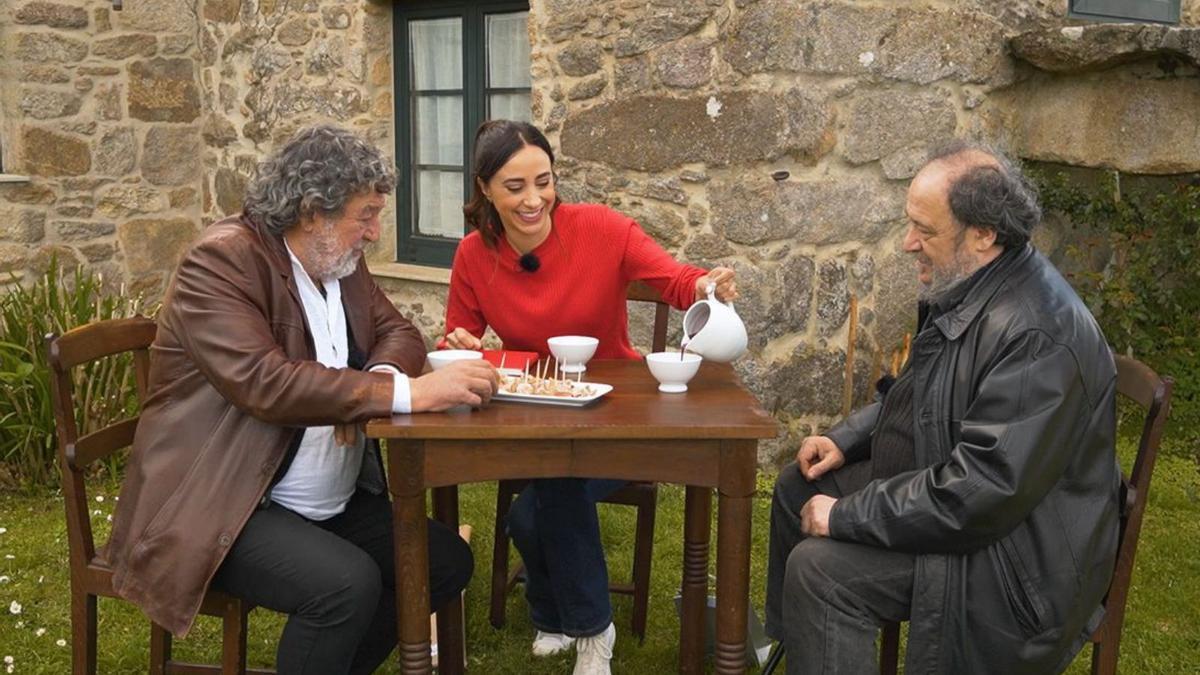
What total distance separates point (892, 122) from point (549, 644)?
258cm

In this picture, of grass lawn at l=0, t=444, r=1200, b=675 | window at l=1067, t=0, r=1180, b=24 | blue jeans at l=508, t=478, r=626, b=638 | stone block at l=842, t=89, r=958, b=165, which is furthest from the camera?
window at l=1067, t=0, r=1180, b=24

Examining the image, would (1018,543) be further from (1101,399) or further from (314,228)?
(314,228)

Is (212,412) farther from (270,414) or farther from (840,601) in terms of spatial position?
(840,601)

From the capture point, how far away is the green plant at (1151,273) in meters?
5.29

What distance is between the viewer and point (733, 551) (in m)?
2.47

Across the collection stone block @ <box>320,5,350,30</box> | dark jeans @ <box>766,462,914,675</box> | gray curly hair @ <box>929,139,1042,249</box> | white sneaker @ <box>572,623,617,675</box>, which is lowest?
white sneaker @ <box>572,623,617,675</box>

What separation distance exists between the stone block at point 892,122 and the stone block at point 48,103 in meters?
4.35

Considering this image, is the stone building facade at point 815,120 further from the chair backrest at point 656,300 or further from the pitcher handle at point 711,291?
the pitcher handle at point 711,291

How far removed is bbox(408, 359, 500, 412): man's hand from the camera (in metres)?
2.41

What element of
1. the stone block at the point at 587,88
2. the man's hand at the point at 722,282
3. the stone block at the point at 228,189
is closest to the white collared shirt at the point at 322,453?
the man's hand at the point at 722,282

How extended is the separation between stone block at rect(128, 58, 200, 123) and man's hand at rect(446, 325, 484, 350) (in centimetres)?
466

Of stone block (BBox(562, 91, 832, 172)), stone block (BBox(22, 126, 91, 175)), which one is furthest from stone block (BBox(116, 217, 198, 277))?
stone block (BBox(562, 91, 832, 172))

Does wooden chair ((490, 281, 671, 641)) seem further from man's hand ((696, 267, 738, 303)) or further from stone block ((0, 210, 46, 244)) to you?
stone block ((0, 210, 46, 244))

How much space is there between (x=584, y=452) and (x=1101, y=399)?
3.16ft
